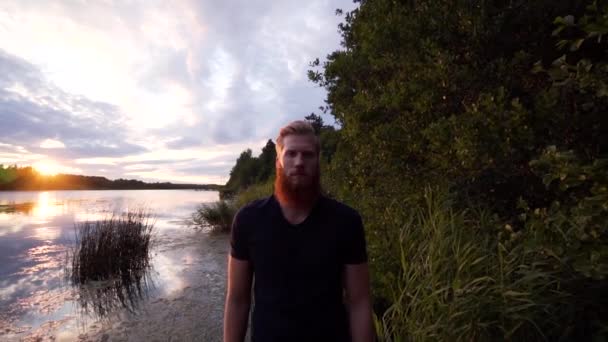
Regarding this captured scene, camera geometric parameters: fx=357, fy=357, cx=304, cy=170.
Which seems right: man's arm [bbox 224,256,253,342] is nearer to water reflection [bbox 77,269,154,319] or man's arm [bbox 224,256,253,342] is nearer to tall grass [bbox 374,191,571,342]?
tall grass [bbox 374,191,571,342]

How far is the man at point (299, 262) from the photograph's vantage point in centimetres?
181

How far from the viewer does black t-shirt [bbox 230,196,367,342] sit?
1.80m

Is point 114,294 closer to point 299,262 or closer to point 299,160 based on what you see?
point 299,262

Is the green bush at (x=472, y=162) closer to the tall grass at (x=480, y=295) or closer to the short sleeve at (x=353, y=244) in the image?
the tall grass at (x=480, y=295)

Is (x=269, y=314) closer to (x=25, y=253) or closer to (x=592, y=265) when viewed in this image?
(x=592, y=265)

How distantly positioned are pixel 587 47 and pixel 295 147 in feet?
16.6

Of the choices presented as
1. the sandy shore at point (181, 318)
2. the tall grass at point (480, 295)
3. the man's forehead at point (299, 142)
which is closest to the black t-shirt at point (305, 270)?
the man's forehead at point (299, 142)

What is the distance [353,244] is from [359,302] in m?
0.32

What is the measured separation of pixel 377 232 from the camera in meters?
4.59

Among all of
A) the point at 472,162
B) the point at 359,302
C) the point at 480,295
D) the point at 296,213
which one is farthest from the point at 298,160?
the point at 472,162

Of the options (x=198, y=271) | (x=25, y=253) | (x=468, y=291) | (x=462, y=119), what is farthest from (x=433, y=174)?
(x=25, y=253)

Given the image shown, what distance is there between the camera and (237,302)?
1974mm

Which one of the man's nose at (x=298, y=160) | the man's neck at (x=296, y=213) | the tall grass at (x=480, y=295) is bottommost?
the tall grass at (x=480, y=295)

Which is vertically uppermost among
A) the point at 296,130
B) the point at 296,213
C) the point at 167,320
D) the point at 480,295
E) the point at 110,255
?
the point at 296,130
